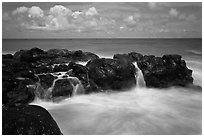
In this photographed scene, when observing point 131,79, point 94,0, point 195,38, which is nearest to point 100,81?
point 131,79

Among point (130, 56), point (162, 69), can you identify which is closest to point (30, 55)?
point (130, 56)

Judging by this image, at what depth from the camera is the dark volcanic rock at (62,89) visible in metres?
3.30

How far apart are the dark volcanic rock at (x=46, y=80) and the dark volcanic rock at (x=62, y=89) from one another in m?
0.09

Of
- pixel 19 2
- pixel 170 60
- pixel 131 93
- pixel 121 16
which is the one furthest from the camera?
pixel 170 60

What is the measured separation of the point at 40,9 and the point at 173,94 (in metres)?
2.16

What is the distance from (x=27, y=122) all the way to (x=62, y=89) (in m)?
1.14

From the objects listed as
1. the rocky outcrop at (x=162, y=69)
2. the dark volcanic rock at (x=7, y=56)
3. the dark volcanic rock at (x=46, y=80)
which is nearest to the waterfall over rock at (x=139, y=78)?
the rocky outcrop at (x=162, y=69)

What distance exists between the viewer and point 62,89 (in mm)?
3342

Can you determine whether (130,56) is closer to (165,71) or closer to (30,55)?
(165,71)

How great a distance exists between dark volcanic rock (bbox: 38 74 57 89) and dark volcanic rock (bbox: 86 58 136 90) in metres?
0.60

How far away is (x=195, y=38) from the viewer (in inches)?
115

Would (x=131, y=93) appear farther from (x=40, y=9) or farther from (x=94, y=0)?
(x=40, y=9)

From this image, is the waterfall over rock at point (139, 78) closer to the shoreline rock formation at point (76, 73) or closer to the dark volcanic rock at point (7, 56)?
the shoreline rock formation at point (76, 73)

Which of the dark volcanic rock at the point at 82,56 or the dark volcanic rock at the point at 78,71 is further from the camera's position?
the dark volcanic rock at the point at 78,71
